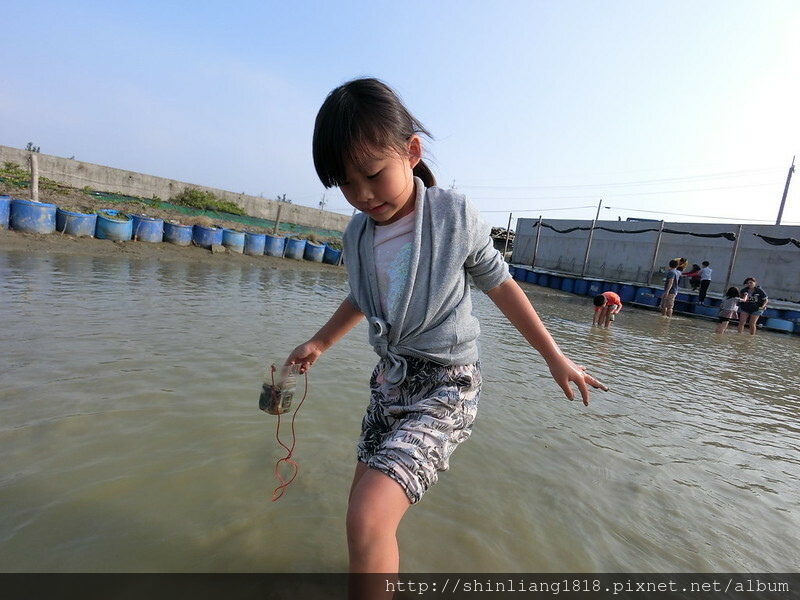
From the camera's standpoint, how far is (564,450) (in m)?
3.04


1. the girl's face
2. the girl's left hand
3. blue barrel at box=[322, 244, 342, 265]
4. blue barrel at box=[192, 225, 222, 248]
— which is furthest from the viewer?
blue barrel at box=[322, 244, 342, 265]

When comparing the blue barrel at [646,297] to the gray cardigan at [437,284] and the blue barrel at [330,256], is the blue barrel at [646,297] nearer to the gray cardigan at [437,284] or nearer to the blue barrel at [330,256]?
the blue barrel at [330,256]

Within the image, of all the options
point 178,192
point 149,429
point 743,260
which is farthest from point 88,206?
point 743,260

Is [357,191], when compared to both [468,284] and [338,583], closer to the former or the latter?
[468,284]

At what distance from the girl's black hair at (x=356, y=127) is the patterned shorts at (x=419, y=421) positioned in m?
0.72

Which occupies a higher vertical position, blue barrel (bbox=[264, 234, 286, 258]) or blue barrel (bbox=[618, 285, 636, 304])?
blue barrel (bbox=[618, 285, 636, 304])

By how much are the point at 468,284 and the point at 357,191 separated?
22.3 inches

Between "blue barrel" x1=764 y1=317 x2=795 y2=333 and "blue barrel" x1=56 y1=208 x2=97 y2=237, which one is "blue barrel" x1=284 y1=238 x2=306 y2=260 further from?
"blue barrel" x1=764 y1=317 x2=795 y2=333

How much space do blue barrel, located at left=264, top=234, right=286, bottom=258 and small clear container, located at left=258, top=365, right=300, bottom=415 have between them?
15021 mm

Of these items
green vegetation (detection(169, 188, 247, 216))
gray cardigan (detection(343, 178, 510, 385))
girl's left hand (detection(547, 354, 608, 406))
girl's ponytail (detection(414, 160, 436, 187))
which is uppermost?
green vegetation (detection(169, 188, 247, 216))

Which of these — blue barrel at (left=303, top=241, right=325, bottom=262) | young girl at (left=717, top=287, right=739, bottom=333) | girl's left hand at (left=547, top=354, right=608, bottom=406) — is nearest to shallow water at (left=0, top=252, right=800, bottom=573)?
girl's left hand at (left=547, top=354, right=608, bottom=406)

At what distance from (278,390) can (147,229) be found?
43.5 feet

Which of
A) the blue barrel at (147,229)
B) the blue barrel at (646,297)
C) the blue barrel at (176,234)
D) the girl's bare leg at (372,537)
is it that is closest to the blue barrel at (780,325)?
the blue barrel at (646,297)

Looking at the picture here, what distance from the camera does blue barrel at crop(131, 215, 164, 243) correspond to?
13.1m
